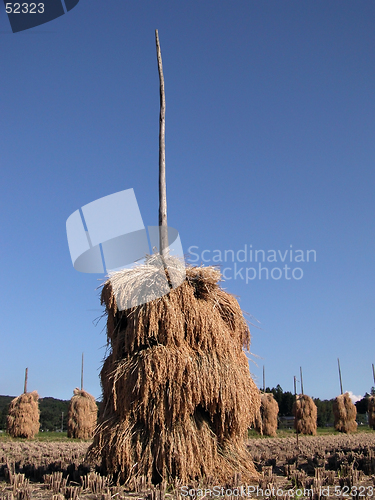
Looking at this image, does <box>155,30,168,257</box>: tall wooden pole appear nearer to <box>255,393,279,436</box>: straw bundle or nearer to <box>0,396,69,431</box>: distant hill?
<box>255,393,279,436</box>: straw bundle

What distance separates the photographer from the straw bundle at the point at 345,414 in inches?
1297

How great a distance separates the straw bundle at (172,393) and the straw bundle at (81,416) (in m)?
21.7

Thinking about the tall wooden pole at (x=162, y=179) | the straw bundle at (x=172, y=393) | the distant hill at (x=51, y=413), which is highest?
the tall wooden pole at (x=162, y=179)

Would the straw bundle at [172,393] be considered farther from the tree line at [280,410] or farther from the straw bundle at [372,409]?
the tree line at [280,410]

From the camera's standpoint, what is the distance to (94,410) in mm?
27281

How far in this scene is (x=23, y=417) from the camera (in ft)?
85.8

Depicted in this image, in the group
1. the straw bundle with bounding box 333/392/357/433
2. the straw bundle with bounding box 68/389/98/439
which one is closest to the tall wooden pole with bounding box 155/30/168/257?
the straw bundle with bounding box 68/389/98/439

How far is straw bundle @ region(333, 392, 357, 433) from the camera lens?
3294 cm

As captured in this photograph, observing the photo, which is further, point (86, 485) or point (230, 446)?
point (230, 446)

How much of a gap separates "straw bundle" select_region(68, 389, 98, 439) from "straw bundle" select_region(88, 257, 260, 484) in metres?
21.7

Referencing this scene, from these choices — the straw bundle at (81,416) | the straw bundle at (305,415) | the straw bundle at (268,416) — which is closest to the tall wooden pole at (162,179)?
Result: the straw bundle at (81,416)

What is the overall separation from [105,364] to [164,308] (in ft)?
4.77

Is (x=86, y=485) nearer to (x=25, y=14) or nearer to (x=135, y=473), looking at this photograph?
(x=135, y=473)

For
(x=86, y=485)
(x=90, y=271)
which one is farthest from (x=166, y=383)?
(x=90, y=271)
